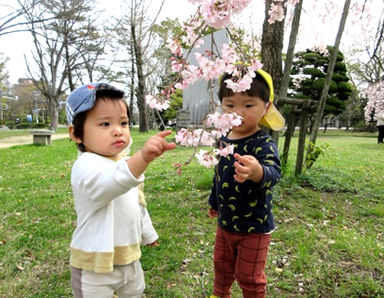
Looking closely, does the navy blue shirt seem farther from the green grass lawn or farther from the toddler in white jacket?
the green grass lawn

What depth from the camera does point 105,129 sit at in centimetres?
122

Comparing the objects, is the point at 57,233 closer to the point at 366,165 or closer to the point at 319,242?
the point at 319,242

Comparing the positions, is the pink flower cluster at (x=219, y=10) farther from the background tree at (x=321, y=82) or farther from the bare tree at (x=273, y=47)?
the background tree at (x=321, y=82)

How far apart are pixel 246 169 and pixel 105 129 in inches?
24.9

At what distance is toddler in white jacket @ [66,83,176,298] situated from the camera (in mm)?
1142

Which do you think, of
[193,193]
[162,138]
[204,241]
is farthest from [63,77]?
[162,138]

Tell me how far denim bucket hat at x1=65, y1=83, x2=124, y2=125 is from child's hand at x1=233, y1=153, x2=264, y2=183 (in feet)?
2.06

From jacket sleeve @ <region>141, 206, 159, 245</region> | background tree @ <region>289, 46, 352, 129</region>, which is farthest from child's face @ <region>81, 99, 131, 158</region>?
background tree @ <region>289, 46, 352, 129</region>

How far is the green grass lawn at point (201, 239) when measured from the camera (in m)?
2.09

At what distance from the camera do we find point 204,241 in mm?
2725

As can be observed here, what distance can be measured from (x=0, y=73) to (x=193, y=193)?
29.7m

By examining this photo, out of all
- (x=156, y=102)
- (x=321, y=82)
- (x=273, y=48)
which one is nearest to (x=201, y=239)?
(x=156, y=102)

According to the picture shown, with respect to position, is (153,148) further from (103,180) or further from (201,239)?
(201,239)

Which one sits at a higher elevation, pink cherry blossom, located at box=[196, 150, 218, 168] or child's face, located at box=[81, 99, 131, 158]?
child's face, located at box=[81, 99, 131, 158]
